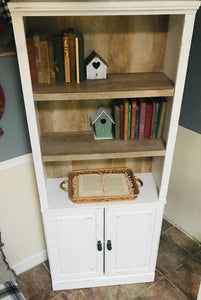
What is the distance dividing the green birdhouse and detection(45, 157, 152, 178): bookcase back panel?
0.92 feet

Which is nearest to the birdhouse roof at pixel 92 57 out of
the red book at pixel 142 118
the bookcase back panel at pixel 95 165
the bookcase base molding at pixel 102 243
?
the red book at pixel 142 118

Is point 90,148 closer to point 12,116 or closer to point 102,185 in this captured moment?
point 102,185

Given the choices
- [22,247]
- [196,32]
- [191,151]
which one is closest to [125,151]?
[191,151]

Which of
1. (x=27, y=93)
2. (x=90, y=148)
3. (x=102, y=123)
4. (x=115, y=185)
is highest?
(x=27, y=93)

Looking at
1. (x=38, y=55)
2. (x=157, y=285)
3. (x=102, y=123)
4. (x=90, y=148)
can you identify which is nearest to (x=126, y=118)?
(x=102, y=123)

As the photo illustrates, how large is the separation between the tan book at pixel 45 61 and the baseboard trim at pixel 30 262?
4.65 ft

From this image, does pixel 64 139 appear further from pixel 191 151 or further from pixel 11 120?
pixel 191 151

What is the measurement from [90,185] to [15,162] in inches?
19.8

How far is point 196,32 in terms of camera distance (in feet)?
6.10

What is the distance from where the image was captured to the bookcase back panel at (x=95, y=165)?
1890 mm

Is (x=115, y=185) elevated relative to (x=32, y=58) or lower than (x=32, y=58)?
lower

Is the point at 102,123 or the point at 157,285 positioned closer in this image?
the point at 102,123

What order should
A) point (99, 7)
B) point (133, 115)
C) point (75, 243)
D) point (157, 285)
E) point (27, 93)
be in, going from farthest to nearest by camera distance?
point (157, 285), point (75, 243), point (133, 115), point (27, 93), point (99, 7)

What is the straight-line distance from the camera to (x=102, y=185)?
1.81 metres
